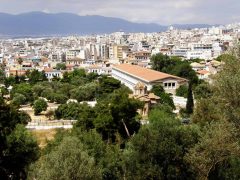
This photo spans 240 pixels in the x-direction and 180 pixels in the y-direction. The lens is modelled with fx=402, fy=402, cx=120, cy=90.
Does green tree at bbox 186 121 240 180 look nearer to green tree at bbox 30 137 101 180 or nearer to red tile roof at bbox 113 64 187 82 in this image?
green tree at bbox 30 137 101 180

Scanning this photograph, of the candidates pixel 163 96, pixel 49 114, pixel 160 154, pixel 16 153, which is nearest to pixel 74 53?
pixel 163 96

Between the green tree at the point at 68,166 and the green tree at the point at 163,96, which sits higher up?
the green tree at the point at 68,166

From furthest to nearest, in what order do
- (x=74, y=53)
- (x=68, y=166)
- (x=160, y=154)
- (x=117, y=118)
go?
(x=74, y=53) → (x=117, y=118) → (x=160, y=154) → (x=68, y=166)

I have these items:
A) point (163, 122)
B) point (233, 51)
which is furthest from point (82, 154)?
point (233, 51)

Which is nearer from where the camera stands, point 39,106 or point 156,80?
point 39,106

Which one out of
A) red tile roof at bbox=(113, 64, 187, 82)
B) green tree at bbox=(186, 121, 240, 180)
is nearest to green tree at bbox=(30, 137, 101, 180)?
green tree at bbox=(186, 121, 240, 180)

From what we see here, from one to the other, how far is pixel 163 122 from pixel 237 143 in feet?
13.3

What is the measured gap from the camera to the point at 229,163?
1720cm

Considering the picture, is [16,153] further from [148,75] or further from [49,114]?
[148,75]

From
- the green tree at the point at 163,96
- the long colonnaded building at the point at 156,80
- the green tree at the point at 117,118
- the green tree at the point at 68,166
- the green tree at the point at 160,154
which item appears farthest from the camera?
the long colonnaded building at the point at 156,80

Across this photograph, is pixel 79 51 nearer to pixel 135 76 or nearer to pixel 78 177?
pixel 135 76

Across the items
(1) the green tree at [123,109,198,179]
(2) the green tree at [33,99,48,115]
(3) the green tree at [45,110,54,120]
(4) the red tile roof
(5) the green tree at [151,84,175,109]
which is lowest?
(3) the green tree at [45,110,54,120]

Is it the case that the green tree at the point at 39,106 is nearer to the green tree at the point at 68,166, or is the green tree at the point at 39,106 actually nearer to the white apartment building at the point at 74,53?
the green tree at the point at 68,166

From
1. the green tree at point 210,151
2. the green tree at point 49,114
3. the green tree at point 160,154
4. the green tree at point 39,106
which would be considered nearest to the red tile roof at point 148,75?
the green tree at point 49,114
